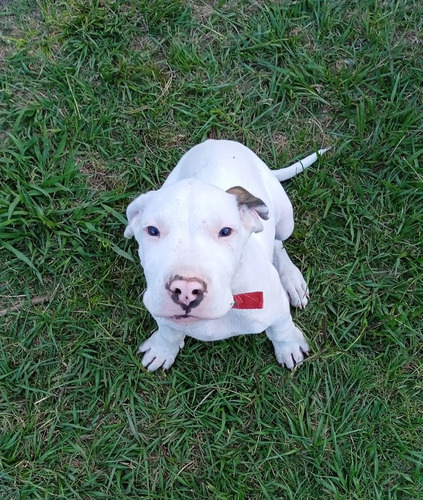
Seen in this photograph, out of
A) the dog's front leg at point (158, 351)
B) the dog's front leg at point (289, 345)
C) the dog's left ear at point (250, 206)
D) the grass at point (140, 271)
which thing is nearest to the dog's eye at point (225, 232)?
the dog's left ear at point (250, 206)

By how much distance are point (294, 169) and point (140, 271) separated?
1.23 meters

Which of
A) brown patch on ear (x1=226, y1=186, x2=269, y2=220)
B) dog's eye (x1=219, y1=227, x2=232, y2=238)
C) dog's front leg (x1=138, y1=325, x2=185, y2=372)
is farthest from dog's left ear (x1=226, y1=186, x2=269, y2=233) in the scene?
dog's front leg (x1=138, y1=325, x2=185, y2=372)

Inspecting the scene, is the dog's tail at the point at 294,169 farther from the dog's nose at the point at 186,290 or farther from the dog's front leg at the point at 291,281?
the dog's nose at the point at 186,290

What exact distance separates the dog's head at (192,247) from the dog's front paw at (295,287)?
4.40 feet

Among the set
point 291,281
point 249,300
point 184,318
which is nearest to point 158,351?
point 291,281

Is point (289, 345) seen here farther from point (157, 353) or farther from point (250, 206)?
point (250, 206)

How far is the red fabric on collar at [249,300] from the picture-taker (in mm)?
2898

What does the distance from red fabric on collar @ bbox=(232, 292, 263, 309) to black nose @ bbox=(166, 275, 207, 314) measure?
1.69 ft

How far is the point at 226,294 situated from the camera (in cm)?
252

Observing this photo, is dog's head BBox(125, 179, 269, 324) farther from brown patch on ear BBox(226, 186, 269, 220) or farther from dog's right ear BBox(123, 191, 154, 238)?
dog's right ear BBox(123, 191, 154, 238)

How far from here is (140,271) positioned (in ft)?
13.5

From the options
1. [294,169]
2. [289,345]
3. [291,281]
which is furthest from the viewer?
[294,169]

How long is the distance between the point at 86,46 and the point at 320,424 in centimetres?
310

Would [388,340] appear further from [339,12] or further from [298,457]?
[339,12]
